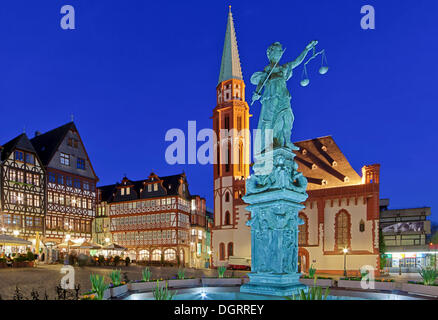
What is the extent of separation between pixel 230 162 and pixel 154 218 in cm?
1465

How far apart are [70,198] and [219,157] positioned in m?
19.2

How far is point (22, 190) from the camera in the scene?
3934 cm

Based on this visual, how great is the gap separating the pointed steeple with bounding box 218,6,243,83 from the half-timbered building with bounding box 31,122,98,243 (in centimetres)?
2147

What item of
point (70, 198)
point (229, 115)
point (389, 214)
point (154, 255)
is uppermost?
point (229, 115)

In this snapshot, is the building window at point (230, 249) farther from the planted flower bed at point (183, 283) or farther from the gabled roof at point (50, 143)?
the planted flower bed at point (183, 283)

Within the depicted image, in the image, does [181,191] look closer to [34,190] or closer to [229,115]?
[229,115]

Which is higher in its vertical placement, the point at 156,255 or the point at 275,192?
the point at 275,192

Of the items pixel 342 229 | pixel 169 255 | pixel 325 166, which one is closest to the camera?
pixel 342 229

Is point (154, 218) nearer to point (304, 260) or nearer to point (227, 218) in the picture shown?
point (227, 218)

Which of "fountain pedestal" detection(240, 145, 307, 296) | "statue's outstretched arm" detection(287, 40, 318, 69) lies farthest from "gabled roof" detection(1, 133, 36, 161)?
"statue's outstretched arm" detection(287, 40, 318, 69)

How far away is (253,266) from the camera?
9.62m

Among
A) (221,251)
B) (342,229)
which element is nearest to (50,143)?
(221,251)
